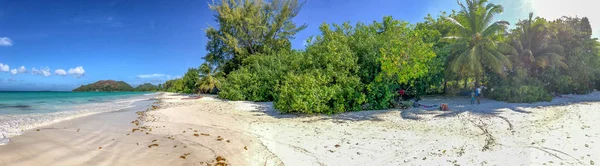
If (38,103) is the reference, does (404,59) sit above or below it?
above

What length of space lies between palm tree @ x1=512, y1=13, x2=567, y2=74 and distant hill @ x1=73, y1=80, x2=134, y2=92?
100714 millimetres

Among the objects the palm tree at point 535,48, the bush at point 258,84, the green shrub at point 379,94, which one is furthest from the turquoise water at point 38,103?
the palm tree at point 535,48

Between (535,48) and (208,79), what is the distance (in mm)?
28648

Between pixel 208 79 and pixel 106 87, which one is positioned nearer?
pixel 208 79

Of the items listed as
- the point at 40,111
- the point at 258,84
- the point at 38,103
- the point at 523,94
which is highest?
the point at 258,84

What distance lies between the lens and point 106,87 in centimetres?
8769

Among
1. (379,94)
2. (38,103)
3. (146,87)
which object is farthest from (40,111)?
(146,87)

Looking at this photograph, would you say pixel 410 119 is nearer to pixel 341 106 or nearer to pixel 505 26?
pixel 341 106

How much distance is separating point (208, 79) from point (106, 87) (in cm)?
7486

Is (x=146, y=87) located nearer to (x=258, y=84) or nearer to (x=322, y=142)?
(x=258, y=84)

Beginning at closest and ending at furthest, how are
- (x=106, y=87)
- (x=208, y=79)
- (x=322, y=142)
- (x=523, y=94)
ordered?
(x=322, y=142)
(x=523, y=94)
(x=208, y=79)
(x=106, y=87)

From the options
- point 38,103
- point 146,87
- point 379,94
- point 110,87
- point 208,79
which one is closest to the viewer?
point 379,94

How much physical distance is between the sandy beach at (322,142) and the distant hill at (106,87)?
307ft

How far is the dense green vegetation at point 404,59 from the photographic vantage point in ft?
39.6
